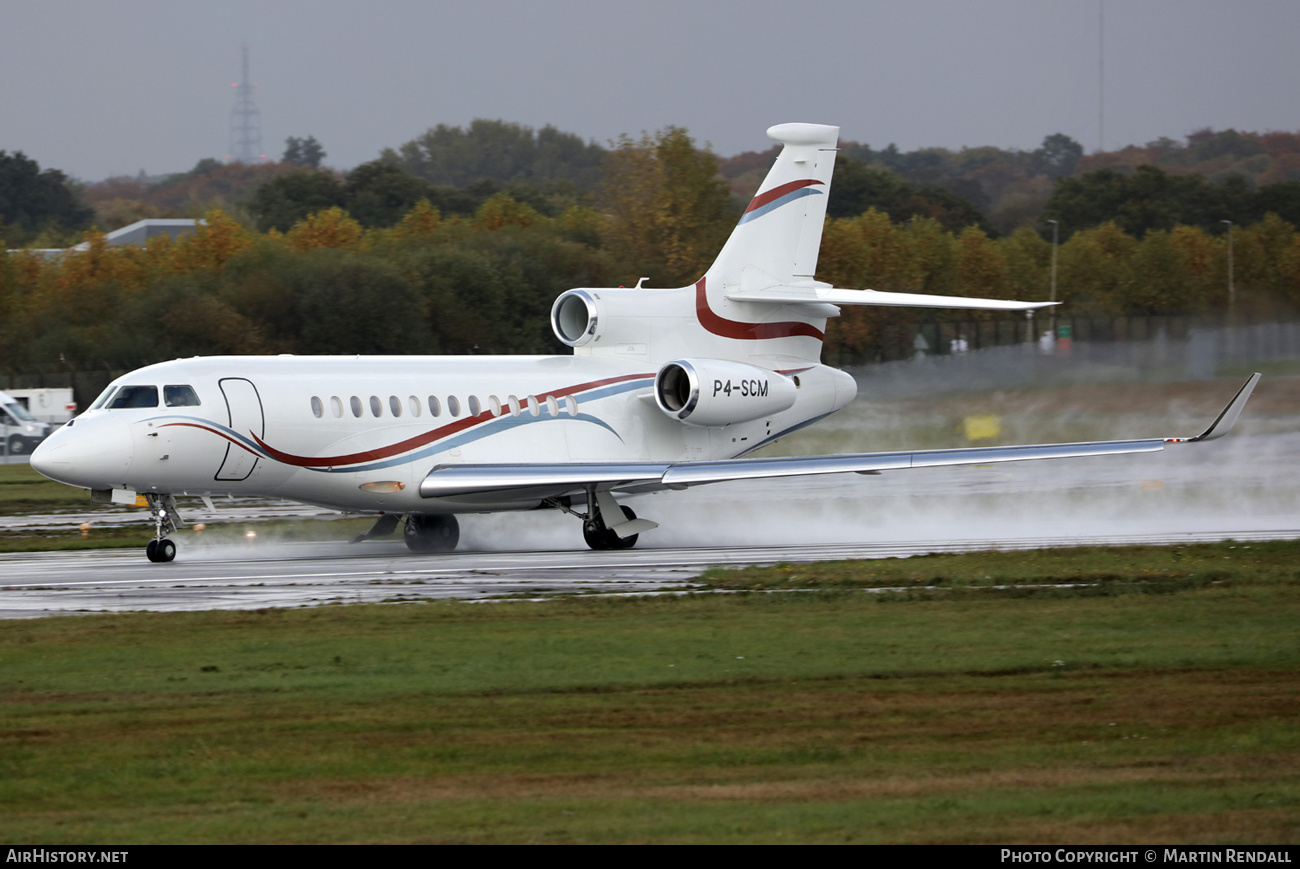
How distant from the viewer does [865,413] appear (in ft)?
102

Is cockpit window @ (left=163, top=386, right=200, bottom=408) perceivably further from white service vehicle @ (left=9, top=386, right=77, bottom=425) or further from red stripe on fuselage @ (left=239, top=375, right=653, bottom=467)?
white service vehicle @ (left=9, top=386, right=77, bottom=425)

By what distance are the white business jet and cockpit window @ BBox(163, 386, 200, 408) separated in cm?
2

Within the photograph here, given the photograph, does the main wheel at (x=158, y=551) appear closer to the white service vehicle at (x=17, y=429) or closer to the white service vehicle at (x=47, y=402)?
the white service vehicle at (x=17, y=429)

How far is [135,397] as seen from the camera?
2258 centimetres

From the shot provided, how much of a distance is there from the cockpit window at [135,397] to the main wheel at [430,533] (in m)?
5.20

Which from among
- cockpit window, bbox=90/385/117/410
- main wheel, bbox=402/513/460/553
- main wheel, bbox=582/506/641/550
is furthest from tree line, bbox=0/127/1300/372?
cockpit window, bbox=90/385/117/410

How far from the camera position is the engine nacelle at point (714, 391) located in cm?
2636

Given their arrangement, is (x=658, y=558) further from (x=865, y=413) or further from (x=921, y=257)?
(x=921, y=257)

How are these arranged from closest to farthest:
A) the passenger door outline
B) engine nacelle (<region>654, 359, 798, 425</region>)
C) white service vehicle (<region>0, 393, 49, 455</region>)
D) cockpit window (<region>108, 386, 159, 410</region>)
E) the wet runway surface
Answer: the wet runway surface
cockpit window (<region>108, 386, 159, 410</region>)
the passenger door outline
engine nacelle (<region>654, 359, 798, 425</region>)
white service vehicle (<region>0, 393, 49, 455</region>)

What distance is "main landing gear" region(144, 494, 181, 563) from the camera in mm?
22781

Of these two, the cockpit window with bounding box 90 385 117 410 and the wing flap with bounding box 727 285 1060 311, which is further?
the wing flap with bounding box 727 285 1060 311

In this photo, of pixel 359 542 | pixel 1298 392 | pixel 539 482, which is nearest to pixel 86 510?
pixel 359 542

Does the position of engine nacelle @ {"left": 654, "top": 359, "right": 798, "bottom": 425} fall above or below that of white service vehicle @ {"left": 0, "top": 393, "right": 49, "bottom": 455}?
above

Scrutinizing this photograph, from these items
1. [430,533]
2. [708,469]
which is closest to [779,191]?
[708,469]
